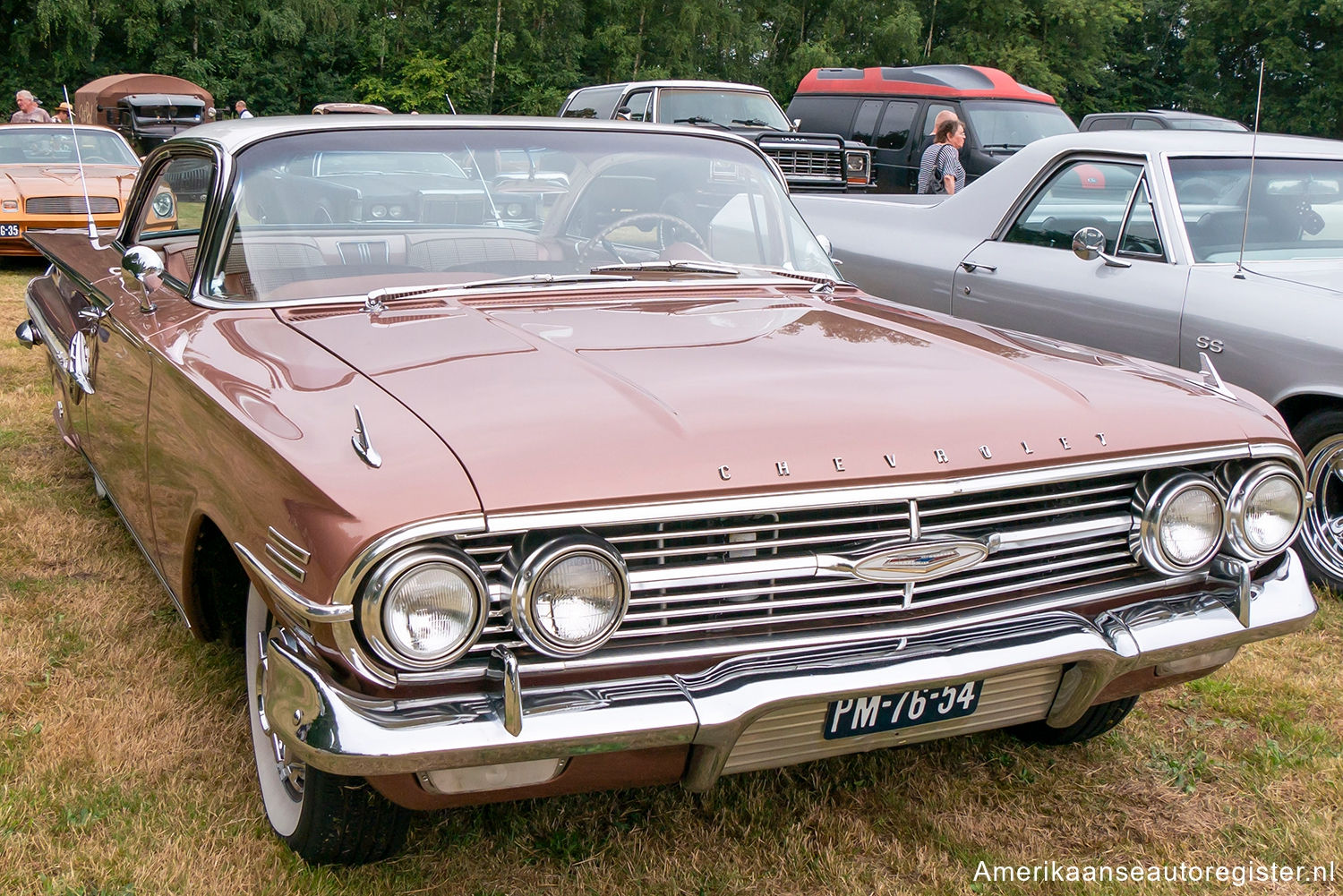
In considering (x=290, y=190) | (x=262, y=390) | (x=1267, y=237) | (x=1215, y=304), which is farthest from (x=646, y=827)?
(x=1267, y=237)

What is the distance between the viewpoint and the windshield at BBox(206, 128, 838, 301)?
298 centimetres

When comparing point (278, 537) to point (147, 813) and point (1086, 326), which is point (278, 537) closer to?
point (147, 813)

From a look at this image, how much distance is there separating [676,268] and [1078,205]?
2498 mm

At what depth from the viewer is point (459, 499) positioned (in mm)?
1838

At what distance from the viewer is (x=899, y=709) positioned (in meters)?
2.16

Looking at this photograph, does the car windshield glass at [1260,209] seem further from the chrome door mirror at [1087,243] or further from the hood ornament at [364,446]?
the hood ornament at [364,446]

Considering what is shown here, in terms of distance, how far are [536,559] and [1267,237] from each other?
12.7 feet

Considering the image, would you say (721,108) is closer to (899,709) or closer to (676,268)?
(676,268)

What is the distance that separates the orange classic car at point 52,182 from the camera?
9.49 meters

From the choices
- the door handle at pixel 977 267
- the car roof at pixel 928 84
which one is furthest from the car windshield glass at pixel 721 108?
the door handle at pixel 977 267

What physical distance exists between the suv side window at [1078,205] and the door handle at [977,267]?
7.1 inches

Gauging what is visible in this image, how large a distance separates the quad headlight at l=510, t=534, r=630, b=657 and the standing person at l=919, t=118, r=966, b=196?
7.19m

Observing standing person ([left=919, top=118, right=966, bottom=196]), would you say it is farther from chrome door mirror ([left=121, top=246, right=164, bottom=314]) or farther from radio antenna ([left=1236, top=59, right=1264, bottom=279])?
chrome door mirror ([left=121, top=246, right=164, bottom=314])

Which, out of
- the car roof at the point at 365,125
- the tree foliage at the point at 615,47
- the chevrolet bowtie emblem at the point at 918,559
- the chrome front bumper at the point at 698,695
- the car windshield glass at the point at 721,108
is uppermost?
the tree foliage at the point at 615,47
